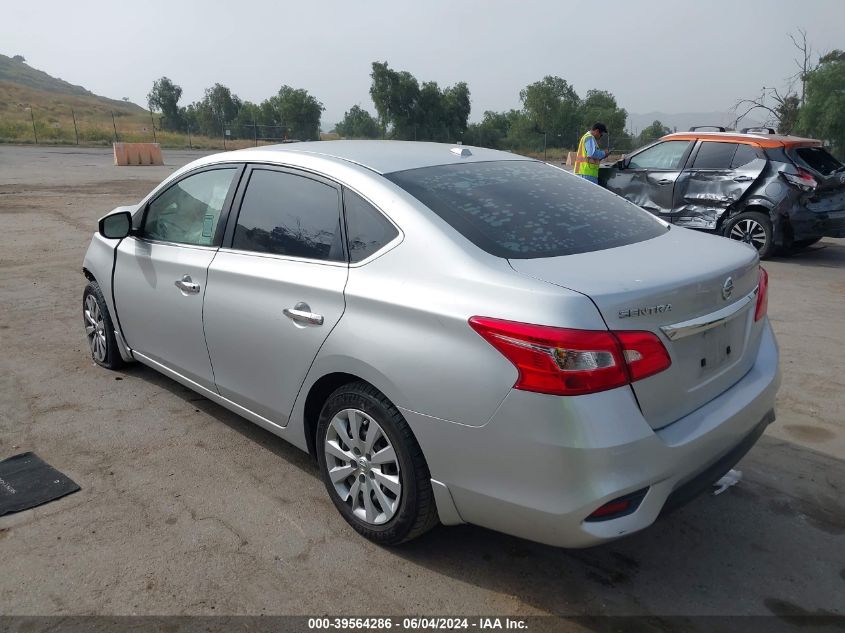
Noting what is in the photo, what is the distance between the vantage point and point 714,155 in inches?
382

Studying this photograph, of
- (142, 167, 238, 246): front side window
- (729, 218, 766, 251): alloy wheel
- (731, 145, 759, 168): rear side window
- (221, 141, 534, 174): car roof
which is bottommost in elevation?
(729, 218, 766, 251): alloy wheel

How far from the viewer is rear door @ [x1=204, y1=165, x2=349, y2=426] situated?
3031 mm

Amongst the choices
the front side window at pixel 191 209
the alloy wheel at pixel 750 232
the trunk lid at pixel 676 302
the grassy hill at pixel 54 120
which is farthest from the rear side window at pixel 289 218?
the grassy hill at pixel 54 120

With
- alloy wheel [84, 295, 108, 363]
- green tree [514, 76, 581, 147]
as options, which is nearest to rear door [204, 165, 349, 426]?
alloy wheel [84, 295, 108, 363]

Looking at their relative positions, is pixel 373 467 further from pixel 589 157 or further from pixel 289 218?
pixel 589 157

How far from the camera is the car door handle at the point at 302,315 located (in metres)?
2.97

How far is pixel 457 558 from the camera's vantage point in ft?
9.64

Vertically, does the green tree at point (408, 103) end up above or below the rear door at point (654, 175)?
above

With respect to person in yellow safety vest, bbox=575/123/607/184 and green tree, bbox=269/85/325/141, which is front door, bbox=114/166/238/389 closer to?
person in yellow safety vest, bbox=575/123/607/184

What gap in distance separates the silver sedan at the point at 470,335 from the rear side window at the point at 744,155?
684cm

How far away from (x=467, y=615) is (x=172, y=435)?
226 cm

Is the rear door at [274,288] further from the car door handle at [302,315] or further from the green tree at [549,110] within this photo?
the green tree at [549,110]

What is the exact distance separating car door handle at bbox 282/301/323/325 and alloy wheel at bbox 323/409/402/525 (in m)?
0.42

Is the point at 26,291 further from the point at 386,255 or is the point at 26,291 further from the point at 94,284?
the point at 386,255
